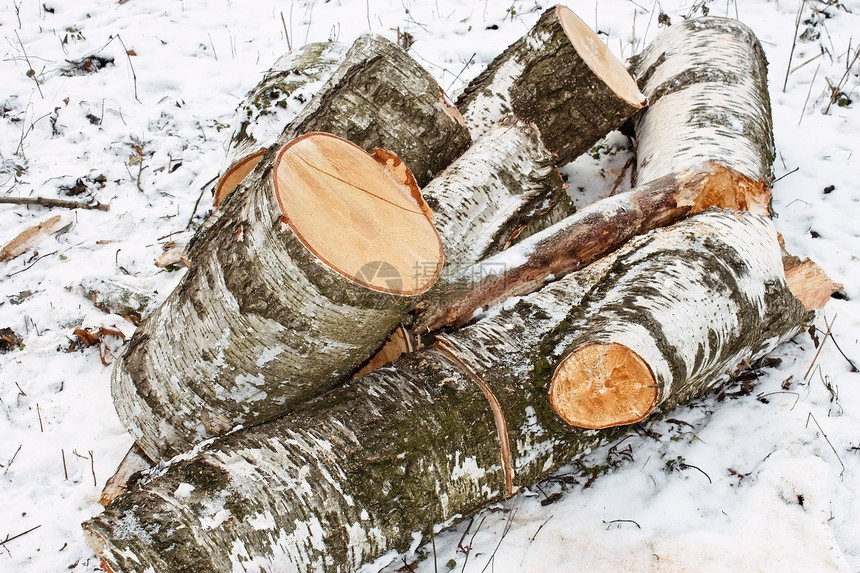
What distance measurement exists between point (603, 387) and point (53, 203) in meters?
3.33

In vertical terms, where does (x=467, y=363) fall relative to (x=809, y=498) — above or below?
above

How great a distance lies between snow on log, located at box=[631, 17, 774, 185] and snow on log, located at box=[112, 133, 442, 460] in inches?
58.5

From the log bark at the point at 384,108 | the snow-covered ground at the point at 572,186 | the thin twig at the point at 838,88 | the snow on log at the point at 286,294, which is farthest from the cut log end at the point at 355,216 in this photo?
the thin twig at the point at 838,88

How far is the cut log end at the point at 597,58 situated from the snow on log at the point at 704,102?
0.81 feet

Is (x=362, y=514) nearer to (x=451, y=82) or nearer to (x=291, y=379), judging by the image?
(x=291, y=379)

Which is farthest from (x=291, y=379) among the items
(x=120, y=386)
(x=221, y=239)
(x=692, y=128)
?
(x=692, y=128)

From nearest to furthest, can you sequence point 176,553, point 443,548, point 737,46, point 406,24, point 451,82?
1. point 176,553
2. point 443,548
3. point 737,46
4. point 451,82
5. point 406,24

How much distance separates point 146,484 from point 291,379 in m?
0.53

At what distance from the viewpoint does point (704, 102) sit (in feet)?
9.98

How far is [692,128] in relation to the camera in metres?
2.93

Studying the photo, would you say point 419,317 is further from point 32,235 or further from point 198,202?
point 32,235

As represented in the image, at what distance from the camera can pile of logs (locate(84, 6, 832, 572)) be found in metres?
1.78

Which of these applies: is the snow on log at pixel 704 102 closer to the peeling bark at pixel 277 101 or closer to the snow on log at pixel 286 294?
the snow on log at pixel 286 294

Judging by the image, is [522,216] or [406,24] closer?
[522,216]
